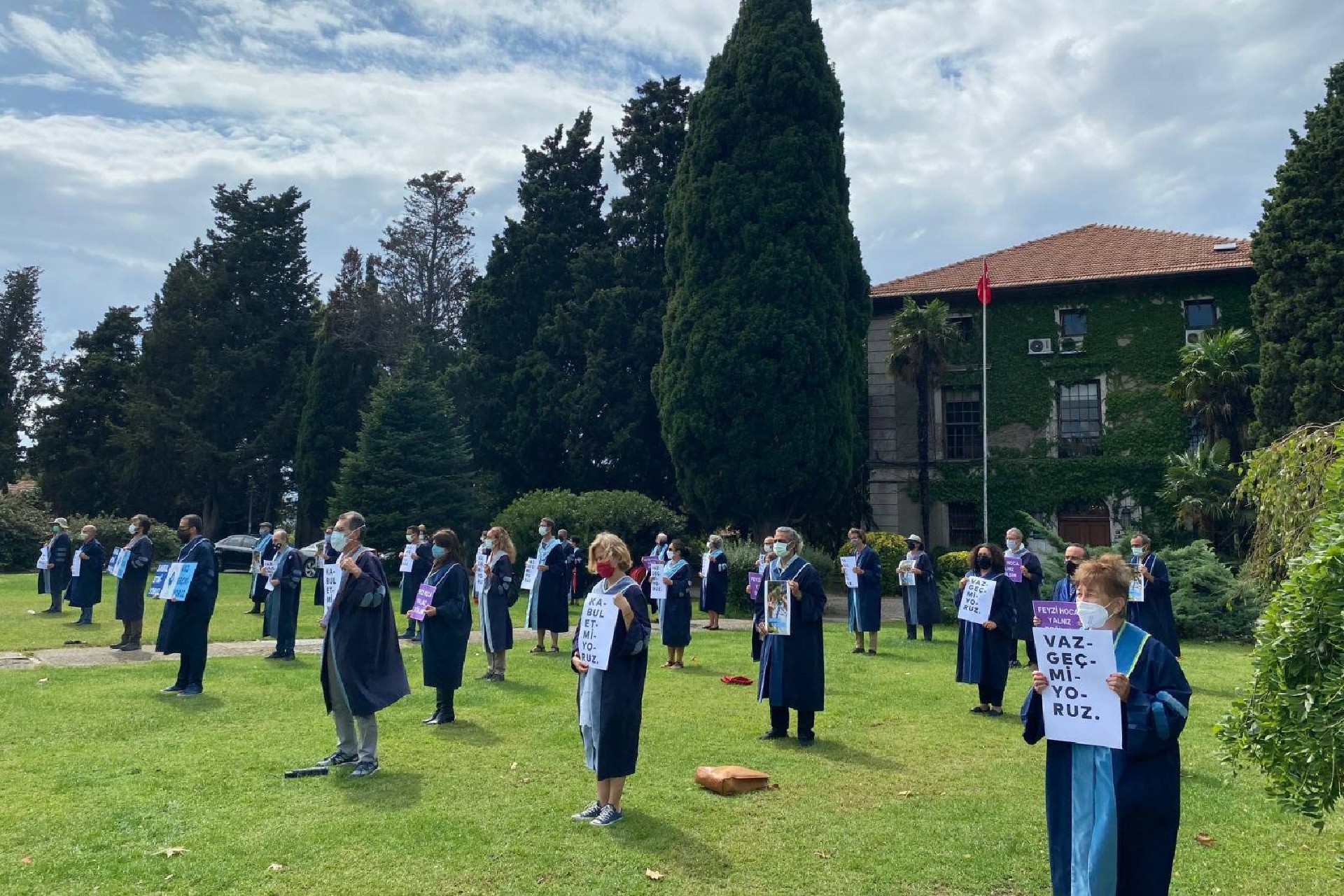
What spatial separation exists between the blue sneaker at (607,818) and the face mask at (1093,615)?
11.9ft

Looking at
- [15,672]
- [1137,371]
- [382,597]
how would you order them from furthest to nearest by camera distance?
1. [1137,371]
2. [15,672]
3. [382,597]

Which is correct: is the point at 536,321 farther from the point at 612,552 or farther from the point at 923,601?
the point at 612,552

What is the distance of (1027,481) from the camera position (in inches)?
1324

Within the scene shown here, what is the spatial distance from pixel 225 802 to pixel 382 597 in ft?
6.26

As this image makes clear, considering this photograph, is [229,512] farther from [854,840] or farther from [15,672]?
[854,840]

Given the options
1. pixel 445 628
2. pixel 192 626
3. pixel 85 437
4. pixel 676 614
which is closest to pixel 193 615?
pixel 192 626

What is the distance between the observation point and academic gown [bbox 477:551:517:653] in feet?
42.7

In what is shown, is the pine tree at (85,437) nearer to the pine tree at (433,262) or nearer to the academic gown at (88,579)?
the pine tree at (433,262)

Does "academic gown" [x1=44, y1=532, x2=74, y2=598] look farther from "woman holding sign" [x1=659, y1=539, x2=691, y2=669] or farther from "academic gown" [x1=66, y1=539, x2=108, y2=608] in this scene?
"woman holding sign" [x1=659, y1=539, x2=691, y2=669]

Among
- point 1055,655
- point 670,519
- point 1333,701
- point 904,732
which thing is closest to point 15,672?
point 904,732

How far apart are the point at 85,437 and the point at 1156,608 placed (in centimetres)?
5148

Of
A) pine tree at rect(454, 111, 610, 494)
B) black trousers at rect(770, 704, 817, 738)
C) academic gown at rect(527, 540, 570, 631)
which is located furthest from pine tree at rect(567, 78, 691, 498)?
black trousers at rect(770, 704, 817, 738)

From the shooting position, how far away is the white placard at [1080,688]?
173 inches

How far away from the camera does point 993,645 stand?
11203mm
